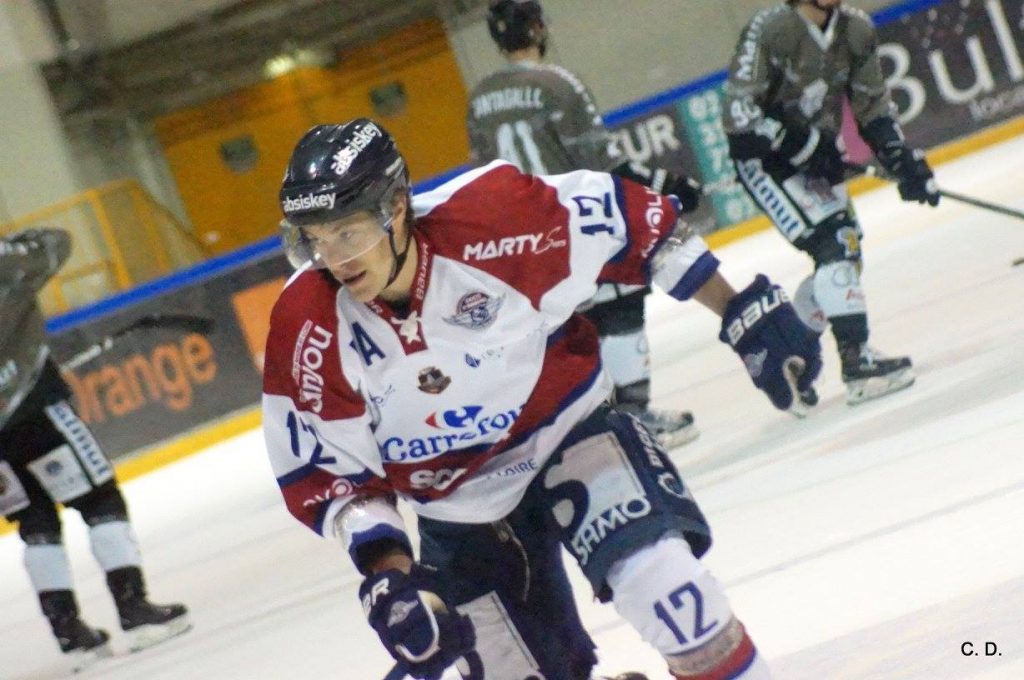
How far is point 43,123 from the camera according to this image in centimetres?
1246

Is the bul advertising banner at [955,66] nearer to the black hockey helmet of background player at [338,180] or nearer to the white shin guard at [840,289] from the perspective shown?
the white shin guard at [840,289]

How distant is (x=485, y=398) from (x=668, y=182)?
8.15 ft

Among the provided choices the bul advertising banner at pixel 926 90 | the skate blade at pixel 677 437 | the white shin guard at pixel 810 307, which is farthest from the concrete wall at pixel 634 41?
the white shin guard at pixel 810 307

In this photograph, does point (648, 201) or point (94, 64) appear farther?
point (94, 64)

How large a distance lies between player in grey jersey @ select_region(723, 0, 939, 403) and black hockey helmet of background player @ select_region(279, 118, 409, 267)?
2576mm

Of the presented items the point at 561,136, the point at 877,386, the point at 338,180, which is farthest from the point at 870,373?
the point at 338,180

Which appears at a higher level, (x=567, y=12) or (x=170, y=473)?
(x=567, y=12)

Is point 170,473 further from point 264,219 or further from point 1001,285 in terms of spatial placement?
point 264,219

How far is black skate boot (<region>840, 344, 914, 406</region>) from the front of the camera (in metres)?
4.68

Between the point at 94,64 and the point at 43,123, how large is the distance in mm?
1196

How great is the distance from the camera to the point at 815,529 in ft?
11.3

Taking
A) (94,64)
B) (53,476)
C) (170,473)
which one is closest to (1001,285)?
(53,476)

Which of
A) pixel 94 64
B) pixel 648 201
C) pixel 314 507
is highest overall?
pixel 94 64

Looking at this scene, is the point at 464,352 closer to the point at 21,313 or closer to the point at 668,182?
the point at 668,182
